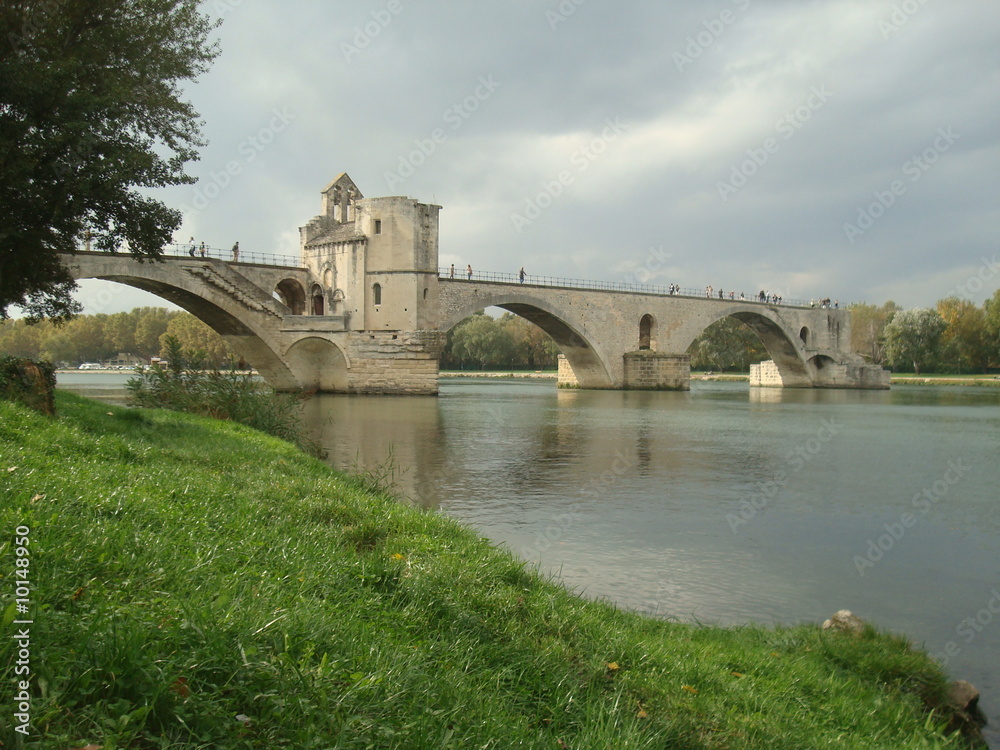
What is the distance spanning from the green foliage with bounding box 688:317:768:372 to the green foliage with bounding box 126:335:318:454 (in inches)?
2447

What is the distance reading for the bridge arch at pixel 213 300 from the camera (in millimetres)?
29203

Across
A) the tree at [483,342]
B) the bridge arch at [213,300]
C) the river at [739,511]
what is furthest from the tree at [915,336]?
the bridge arch at [213,300]

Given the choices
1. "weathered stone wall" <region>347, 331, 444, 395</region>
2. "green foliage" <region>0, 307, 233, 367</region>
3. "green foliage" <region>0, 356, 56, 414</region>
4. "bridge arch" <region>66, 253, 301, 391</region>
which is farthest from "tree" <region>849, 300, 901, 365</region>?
"green foliage" <region>0, 356, 56, 414</region>

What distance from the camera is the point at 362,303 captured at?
3747 centimetres

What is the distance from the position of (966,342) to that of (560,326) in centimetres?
4069

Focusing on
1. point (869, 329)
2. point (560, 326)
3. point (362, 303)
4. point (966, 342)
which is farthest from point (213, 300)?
point (869, 329)

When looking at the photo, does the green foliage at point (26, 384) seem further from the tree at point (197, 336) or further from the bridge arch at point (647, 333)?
the tree at point (197, 336)

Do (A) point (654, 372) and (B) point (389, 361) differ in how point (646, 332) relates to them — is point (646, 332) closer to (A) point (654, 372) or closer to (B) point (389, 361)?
(A) point (654, 372)

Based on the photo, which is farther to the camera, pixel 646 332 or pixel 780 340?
pixel 780 340

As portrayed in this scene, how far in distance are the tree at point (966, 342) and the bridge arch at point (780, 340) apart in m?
13.6

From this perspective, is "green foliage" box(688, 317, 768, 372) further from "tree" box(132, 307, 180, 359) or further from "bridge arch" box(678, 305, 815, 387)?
"tree" box(132, 307, 180, 359)

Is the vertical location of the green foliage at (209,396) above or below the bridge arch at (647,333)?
below

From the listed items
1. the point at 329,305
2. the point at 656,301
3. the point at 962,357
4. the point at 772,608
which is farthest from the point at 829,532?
the point at 962,357

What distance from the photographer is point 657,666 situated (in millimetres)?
3803
